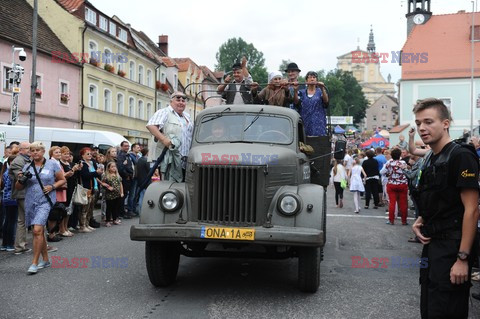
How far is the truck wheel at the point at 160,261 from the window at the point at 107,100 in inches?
1117

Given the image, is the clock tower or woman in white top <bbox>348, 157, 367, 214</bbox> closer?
woman in white top <bbox>348, 157, 367, 214</bbox>

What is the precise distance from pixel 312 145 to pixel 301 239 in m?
3.15

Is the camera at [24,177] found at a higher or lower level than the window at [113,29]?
lower

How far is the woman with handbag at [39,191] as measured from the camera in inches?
264

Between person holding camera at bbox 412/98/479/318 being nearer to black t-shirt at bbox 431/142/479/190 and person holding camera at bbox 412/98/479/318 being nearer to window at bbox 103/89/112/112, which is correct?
black t-shirt at bbox 431/142/479/190

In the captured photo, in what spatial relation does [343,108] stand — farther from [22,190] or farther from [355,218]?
[22,190]

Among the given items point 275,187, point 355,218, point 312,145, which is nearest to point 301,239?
point 275,187

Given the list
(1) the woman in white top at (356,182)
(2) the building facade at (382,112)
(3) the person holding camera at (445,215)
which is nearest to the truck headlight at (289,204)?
(3) the person holding camera at (445,215)

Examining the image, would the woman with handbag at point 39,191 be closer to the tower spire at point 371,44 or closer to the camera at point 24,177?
the camera at point 24,177

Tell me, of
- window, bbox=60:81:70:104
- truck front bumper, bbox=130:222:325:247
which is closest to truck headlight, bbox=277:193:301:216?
truck front bumper, bbox=130:222:325:247

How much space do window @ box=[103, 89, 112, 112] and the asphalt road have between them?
25.5 metres

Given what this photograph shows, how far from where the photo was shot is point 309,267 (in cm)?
552

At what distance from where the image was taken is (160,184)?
602 centimetres

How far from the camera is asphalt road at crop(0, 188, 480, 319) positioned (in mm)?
5062
